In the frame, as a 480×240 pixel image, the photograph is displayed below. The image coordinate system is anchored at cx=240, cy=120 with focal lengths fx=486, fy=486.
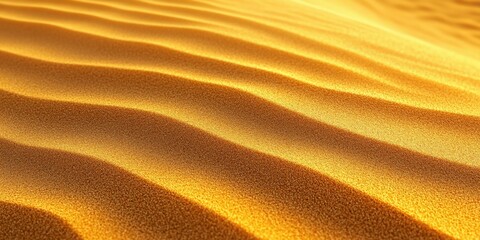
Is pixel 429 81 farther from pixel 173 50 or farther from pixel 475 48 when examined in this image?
pixel 475 48

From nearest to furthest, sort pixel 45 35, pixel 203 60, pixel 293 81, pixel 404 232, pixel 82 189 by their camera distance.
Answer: pixel 404 232 < pixel 82 189 < pixel 293 81 < pixel 203 60 < pixel 45 35

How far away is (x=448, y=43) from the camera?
3668mm

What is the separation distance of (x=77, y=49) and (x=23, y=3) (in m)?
0.67

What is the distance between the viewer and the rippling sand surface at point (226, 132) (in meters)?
0.95

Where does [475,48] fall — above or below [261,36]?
below

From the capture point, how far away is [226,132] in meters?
1.23

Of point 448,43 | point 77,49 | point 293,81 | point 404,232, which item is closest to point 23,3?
point 77,49

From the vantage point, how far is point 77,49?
1756 mm

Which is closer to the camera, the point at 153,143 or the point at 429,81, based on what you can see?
the point at 153,143

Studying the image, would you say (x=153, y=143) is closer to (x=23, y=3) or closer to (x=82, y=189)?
(x=82, y=189)

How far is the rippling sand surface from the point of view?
37.3 inches

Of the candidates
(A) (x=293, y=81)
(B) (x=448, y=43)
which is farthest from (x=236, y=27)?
(B) (x=448, y=43)

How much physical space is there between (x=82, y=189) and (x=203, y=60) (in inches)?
29.4

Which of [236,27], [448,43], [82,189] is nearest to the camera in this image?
[82,189]
